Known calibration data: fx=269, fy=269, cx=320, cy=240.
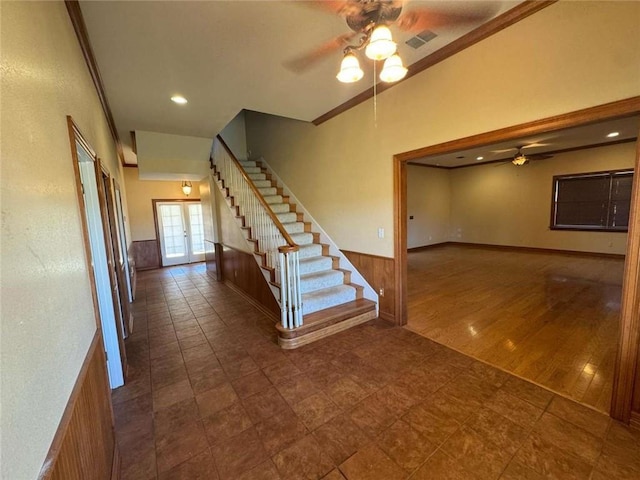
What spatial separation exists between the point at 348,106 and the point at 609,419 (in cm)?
396

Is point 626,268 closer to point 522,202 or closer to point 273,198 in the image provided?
point 273,198

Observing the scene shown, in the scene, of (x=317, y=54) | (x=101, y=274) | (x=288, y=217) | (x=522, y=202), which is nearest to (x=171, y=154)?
(x=288, y=217)

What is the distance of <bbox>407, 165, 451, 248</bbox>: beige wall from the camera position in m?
8.59

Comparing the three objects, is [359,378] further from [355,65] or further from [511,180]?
[511,180]

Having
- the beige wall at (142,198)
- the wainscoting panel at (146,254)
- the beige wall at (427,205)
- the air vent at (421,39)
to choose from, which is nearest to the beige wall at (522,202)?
the beige wall at (427,205)

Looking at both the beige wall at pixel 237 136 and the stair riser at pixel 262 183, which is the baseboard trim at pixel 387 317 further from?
the beige wall at pixel 237 136

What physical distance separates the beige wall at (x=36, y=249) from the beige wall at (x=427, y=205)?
8219 millimetres

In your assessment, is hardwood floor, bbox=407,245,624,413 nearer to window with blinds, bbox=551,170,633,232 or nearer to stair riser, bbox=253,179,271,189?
window with blinds, bbox=551,170,633,232

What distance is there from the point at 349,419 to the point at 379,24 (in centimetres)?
265

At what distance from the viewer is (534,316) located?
11.6 ft

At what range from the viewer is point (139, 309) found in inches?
176

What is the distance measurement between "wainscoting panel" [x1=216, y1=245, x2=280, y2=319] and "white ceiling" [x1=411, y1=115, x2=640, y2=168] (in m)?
2.90

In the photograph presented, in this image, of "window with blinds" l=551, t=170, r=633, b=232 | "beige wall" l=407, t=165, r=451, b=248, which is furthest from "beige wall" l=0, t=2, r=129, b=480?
"window with blinds" l=551, t=170, r=633, b=232

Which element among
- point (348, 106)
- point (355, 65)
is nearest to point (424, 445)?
point (355, 65)
